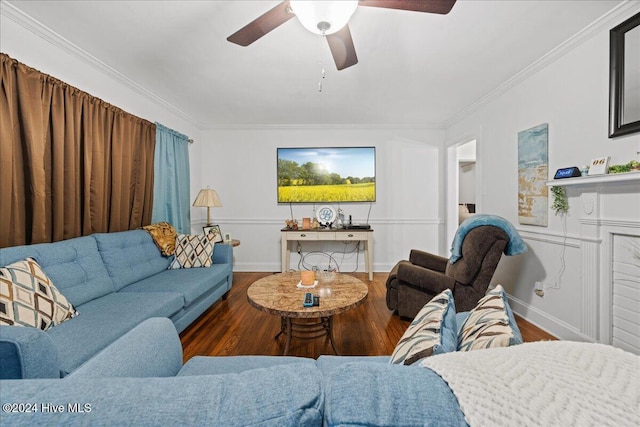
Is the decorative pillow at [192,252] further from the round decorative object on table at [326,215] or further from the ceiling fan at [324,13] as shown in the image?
the ceiling fan at [324,13]

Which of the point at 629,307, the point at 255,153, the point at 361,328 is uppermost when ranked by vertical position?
the point at 255,153

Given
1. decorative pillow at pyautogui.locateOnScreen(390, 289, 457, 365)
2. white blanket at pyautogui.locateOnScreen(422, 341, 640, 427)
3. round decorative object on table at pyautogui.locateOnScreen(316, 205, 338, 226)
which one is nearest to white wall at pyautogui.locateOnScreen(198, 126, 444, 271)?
round decorative object on table at pyautogui.locateOnScreen(316, 205, 338, 226)

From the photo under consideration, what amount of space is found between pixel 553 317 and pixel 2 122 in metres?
4.36

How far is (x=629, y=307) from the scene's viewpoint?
1.82m

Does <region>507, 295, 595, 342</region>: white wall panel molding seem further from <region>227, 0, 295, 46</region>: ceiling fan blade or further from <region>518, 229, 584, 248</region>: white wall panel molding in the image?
<region>227, 0, 295, 46</region>: ceiling fan blade

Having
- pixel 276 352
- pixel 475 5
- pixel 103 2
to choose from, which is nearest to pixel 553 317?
pixel 276 352

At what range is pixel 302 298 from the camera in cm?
188

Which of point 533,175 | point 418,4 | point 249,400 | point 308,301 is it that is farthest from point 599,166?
point 249,400

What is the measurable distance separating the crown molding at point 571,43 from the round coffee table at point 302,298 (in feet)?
8.16

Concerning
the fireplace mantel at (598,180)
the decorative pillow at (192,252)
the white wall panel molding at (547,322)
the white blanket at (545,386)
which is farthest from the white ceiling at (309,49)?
the white wall panel molding at (547,322)

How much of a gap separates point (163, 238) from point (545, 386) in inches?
124

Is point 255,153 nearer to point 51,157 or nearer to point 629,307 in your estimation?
point 51,157

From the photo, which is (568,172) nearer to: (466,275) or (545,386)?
(466,275)

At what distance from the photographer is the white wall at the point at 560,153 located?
193 centimetres
